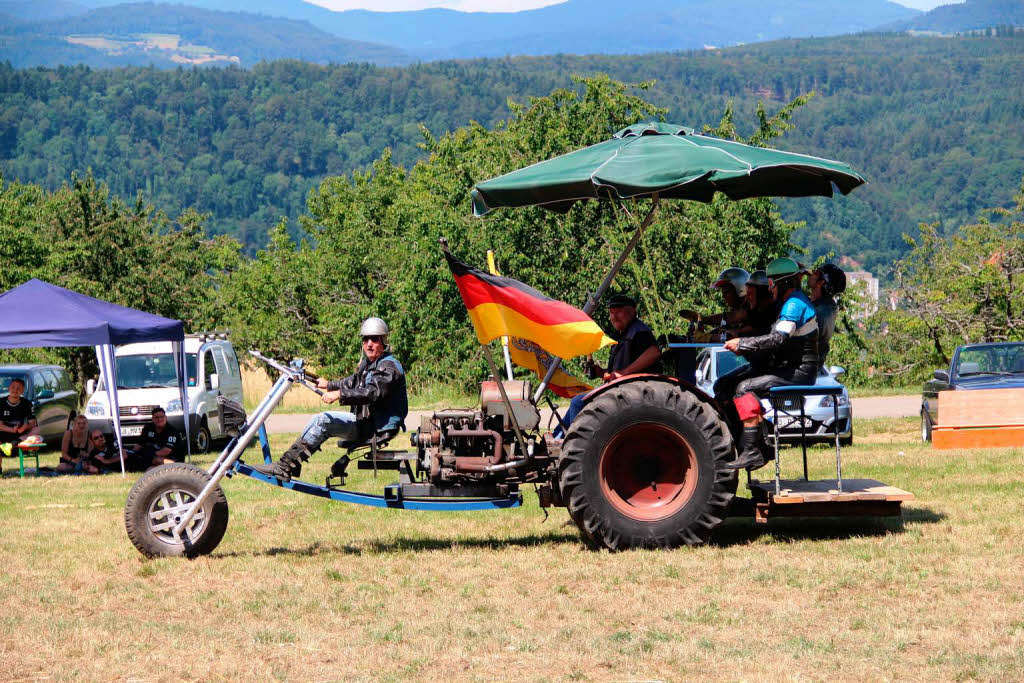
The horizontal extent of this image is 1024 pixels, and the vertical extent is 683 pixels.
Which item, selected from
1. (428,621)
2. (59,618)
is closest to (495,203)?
(428,621)

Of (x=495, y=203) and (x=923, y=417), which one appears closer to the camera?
(x=495, y=203)

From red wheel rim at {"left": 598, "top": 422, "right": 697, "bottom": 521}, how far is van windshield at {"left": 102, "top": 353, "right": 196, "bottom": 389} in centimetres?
1234

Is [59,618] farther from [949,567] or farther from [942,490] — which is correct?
[942,490]

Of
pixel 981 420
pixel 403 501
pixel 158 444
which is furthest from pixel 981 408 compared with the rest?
pixel 158 444

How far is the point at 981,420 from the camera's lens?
15.7 meters

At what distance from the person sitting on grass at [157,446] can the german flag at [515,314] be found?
973cm

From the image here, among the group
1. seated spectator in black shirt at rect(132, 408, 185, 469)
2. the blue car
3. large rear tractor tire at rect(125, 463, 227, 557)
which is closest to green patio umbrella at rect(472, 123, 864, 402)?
large rear tractor tire at rect(125, 463, 227, 557)

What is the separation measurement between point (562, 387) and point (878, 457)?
6.23 metres

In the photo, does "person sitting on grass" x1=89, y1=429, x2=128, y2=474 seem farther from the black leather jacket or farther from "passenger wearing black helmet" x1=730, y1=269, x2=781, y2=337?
"passenger wearing black helmet" x1=730, y1=269, x2=781, y2=337

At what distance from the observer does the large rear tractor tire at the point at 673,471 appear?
8836 millimetres

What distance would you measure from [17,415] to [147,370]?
2.65 meters

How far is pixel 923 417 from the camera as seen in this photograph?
17453 mm

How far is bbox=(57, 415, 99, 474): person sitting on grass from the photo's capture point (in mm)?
16969

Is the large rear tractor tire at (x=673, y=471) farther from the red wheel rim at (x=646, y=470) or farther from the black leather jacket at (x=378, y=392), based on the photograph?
the black leather jacket at (x=378, y=392)
